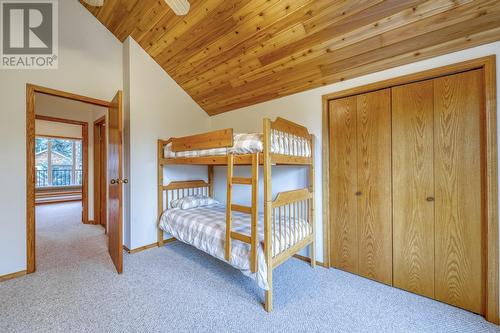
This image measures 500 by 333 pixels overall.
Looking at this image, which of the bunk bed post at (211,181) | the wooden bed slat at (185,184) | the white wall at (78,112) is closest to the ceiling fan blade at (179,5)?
the wooden bed slat at (185,184)

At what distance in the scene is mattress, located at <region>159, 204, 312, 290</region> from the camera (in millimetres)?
1770

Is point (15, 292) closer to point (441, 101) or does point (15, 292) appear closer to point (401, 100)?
point (401, 100)

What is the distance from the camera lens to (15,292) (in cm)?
190

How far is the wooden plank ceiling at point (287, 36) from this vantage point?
5.20ft

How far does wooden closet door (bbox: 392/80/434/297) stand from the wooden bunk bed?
828 mm

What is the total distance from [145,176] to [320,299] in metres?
2.60

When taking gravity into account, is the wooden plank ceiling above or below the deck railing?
above

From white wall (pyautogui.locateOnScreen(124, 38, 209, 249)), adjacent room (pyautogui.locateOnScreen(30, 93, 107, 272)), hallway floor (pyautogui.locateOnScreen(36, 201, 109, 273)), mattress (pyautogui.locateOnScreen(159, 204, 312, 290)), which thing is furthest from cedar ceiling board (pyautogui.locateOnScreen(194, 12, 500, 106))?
hallway floor (pyautogui.locateOnScreen(36, 201, 109, 273))

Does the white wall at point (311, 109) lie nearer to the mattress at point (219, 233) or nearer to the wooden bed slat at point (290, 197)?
the wooden bed slat at point (290, 197)

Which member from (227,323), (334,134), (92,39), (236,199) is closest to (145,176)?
(236,199)

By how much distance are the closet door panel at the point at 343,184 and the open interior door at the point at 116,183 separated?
2.36 m

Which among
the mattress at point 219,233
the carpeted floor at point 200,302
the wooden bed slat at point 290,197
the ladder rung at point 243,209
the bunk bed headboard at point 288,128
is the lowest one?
the carpeted floor at point 200,302

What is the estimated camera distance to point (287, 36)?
2070mm

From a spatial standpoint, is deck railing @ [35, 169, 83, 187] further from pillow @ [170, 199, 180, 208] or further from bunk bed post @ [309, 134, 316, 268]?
bunk bed post @ [309, 134, 316, 268]
